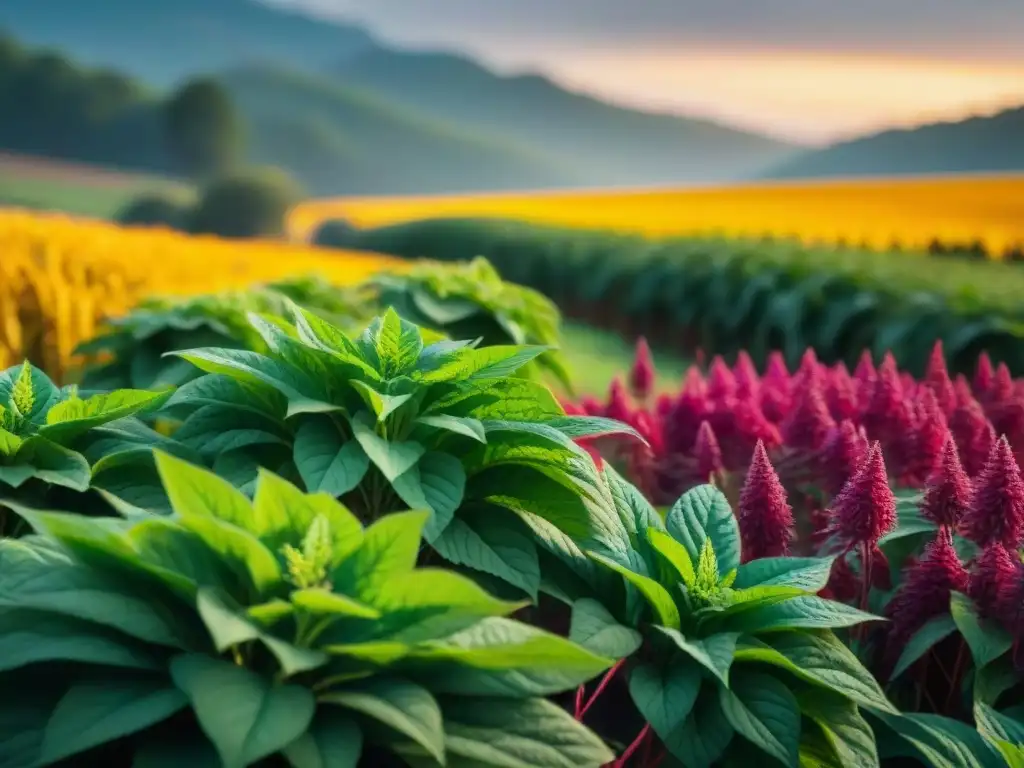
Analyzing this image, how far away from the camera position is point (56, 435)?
1.38 metres

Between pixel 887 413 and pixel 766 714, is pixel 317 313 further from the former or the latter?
pixel 766 714

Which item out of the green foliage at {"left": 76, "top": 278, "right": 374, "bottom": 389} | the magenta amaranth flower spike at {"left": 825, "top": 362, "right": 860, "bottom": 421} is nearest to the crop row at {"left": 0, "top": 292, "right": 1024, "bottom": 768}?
the magenta amaranth flower spike at {"left": 825, "top": 362, "right": 860, "bottom": 421}

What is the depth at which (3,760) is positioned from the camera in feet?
3.27

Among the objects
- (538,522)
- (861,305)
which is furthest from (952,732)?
(861,305)

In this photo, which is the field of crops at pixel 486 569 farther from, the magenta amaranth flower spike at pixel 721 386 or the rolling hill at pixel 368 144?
the rolling hill at pixel 368 144

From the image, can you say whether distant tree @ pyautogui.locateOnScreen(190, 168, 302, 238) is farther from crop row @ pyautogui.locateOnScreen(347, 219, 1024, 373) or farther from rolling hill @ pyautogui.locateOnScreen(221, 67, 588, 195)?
rolling hill @ pyautogui.locateOnScreen(221, 67, 588, 195)

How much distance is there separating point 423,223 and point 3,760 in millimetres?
17667

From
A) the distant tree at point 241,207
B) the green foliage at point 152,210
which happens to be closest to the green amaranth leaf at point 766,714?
the distant tree at point 241,207

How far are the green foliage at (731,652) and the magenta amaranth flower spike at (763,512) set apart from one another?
0.40ft

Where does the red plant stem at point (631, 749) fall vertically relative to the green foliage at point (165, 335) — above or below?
below

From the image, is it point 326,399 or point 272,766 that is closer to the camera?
point 272,766

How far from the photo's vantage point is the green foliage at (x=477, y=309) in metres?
2.98

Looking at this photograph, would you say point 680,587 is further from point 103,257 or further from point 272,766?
point 103,257

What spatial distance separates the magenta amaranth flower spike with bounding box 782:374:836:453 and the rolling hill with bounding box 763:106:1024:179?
16.5 metres
